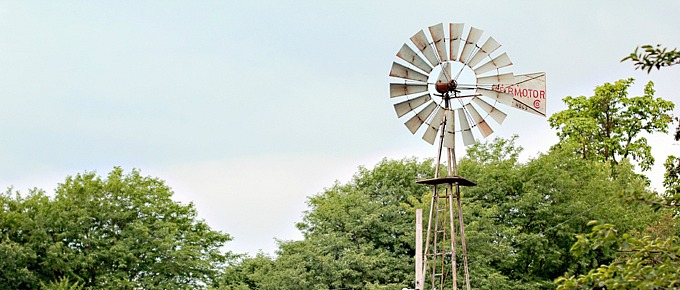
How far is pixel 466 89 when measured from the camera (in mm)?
17609

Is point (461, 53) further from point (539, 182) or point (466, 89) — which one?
point (539, 182)

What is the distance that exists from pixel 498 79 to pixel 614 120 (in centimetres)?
2142

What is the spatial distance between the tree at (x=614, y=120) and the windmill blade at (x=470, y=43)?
20038 mm

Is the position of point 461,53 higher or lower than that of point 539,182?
lower

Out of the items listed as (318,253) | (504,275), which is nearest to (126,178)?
(318,253)

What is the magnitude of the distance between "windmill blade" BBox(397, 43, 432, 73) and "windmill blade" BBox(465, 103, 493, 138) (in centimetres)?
97

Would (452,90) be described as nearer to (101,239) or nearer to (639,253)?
(639,253)

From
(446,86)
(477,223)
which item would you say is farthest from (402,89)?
(477,223)

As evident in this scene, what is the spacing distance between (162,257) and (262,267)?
124 inches

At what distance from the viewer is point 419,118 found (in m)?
17.7

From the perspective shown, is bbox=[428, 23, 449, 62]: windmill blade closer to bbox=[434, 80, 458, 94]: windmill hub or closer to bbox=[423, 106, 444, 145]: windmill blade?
bbox=[434, 80, 458, 94]: windmill hub

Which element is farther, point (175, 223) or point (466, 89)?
point (175, 223)


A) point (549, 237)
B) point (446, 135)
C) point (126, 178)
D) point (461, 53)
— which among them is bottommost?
point (446, 135)

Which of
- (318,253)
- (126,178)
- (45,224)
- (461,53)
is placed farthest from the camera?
(126,178)
